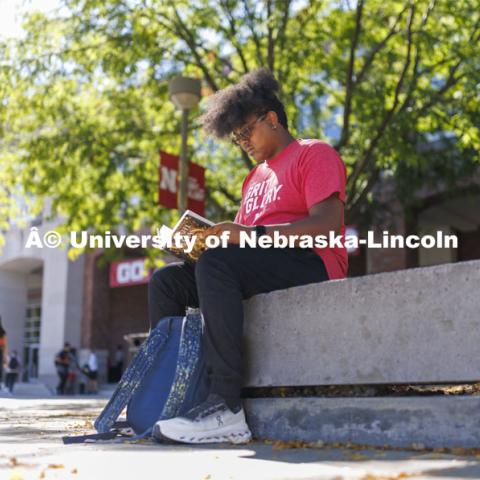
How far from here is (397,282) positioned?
10.5 feet

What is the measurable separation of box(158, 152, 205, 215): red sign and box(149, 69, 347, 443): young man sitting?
5.55 meters

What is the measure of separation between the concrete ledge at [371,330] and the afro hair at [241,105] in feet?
3.50

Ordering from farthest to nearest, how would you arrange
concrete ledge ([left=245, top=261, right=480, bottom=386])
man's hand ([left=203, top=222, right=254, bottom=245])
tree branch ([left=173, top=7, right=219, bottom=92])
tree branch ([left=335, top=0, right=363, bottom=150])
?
tree branch ([left=173, top=7, right=219, bottom=92])
tree branch ([left=335, top=0, right=363, bottom=150])
man's hand ([left=203, top=222, right=254, bottom=245])
concrete ledge ([left=245, top=261, right=480, bottom=386])

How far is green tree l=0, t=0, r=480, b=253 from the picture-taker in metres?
10.7

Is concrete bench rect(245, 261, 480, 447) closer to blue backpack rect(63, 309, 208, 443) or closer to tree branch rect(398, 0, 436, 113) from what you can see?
blue backpack rect(63, 309, 208, 443)

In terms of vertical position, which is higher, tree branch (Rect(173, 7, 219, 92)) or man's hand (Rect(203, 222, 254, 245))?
tree branch (Rect(173, 7, 219, 92))

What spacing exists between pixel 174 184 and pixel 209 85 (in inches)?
103

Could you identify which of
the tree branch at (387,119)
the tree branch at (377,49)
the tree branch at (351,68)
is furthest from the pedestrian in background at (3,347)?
the tree branch at (377,49)

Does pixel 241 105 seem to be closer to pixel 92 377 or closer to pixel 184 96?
pixel 184 96

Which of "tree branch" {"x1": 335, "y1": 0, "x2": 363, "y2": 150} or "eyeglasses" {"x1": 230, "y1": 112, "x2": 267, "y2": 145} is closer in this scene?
"eyeglasses" {"x1": 230, "y1": 112, "x2": 267, "y2": 145}

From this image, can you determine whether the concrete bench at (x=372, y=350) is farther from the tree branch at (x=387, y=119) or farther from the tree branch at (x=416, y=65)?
the tree branch at (x=416, y=65)

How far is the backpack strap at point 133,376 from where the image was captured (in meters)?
3.86

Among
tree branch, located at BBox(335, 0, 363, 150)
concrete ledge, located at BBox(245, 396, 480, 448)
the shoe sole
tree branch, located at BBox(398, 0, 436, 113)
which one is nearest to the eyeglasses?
concrete ledge, located at BBox(245, 396, 480, 448)

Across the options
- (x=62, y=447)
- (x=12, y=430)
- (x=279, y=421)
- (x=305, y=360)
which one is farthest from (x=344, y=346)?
(x=12, y=430)
